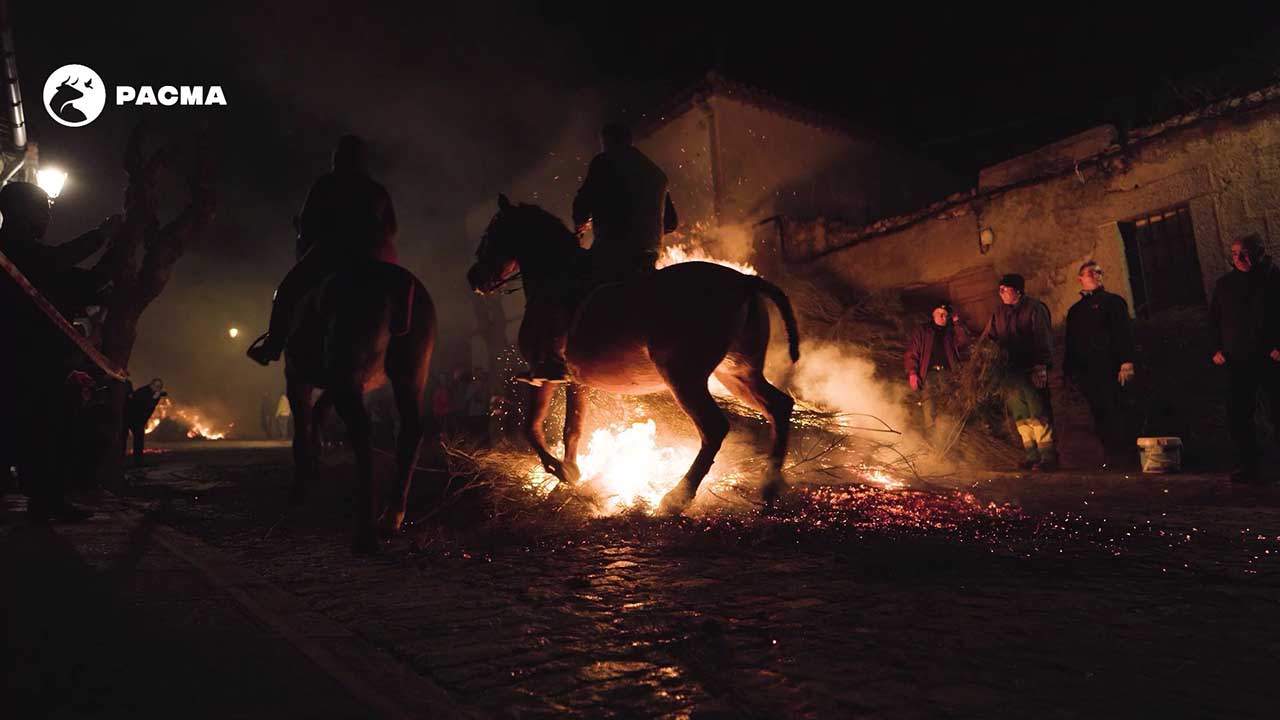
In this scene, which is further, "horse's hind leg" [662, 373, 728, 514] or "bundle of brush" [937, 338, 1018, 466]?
"bundle of brush" [937, 338, 1018, 466]

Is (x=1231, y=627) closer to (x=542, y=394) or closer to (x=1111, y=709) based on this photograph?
(x=1111, y=709)

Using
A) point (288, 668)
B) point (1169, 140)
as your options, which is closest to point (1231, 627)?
point (288, 668)

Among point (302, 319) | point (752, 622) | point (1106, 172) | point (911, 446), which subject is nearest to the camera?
point (752, 622)

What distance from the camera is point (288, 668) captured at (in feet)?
5.53

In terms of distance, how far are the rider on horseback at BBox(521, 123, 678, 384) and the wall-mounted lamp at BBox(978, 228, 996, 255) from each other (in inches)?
337

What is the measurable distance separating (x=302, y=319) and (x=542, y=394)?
174 cm

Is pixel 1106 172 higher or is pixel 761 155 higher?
pixel 761 155

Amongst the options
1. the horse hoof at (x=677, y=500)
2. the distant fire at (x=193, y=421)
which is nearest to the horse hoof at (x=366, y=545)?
the horse hoof at (x=677, y=500)

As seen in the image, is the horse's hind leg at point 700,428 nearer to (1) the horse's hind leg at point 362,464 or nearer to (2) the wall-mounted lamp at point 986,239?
(1) the horse's hind leg at point 362,464

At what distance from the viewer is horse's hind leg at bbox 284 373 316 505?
4.89 meters

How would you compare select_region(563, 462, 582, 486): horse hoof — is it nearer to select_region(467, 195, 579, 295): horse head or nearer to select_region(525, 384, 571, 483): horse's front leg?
select_region(525, 384, 571, 483): horse's front leg

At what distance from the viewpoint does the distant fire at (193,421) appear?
114ft

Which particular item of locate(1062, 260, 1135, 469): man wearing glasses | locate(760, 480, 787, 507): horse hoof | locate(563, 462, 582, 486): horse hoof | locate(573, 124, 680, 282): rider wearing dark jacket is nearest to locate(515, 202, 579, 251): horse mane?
locate(573, 124, 680, 282): rider wearing dark jacket

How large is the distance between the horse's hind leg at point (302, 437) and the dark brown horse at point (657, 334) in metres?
1.53
